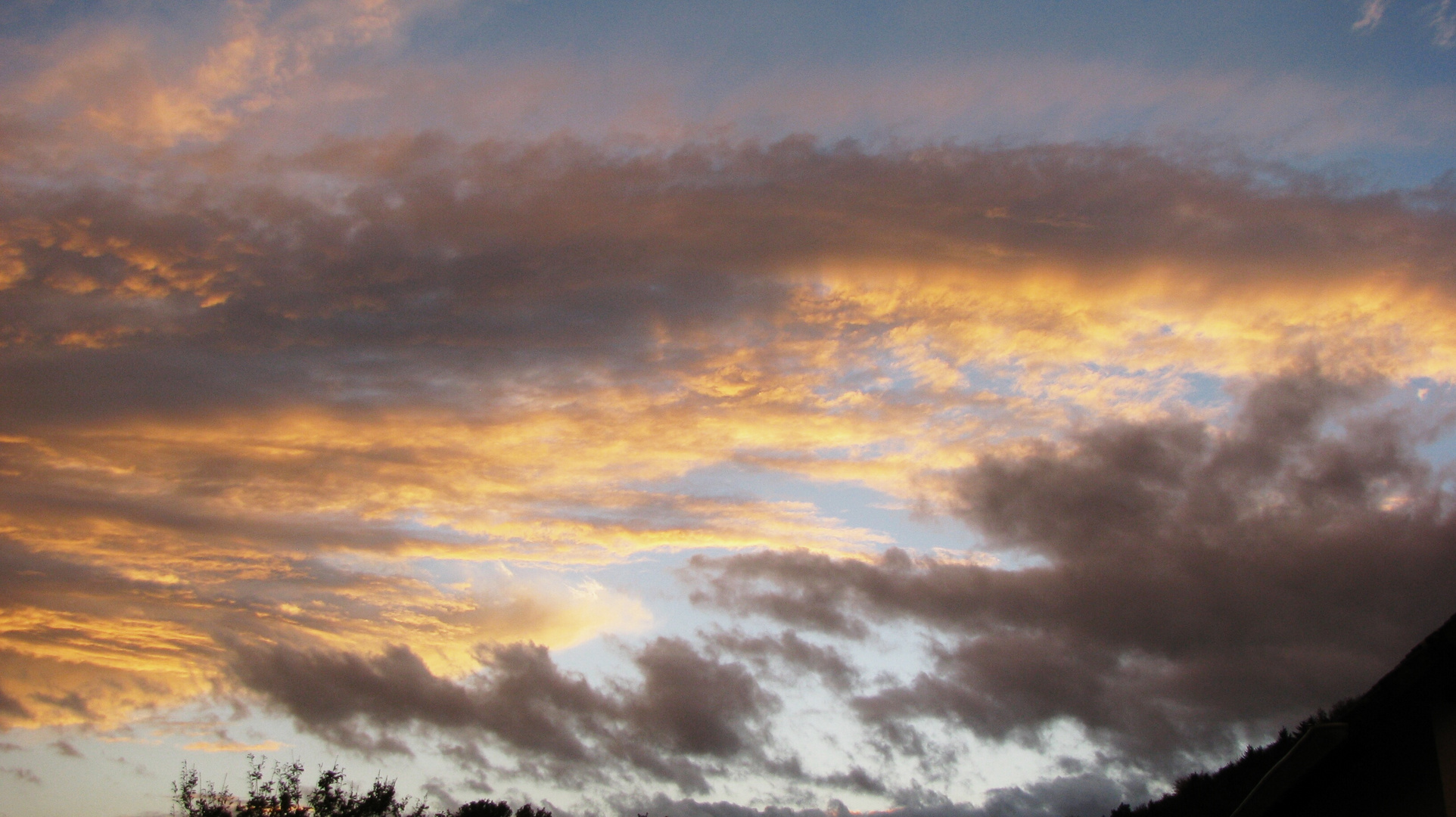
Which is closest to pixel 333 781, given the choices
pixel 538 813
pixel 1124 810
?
pixel 538 813

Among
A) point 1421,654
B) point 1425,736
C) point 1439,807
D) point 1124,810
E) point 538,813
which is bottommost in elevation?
point 538,813

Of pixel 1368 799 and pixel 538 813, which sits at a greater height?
pixel 1368 799

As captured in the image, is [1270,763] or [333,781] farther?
[333,781]

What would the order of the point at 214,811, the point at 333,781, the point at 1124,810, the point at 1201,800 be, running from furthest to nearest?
the point at 333,781
the point at 214,811
the point at 1124,810
the point at 1201,800

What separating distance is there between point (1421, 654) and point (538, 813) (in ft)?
347

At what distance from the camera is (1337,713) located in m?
8.39

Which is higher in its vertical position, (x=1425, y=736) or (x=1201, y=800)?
(x=1425, y=736)

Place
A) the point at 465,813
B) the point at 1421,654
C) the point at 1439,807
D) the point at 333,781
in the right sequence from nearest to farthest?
the point at 1421,654 < the point at 1439,807 < the point at 333,781 < the point at 465,813

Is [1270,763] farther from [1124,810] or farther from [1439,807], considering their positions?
[1124,810]

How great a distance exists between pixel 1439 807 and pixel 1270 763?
14.3 ft

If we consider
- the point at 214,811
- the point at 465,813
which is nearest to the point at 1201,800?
the point at 214,811

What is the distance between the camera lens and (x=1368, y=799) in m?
8.56

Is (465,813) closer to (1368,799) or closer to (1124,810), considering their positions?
(1124,810)

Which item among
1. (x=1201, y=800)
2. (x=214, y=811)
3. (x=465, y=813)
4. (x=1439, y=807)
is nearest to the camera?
(x=1439, y=807)
